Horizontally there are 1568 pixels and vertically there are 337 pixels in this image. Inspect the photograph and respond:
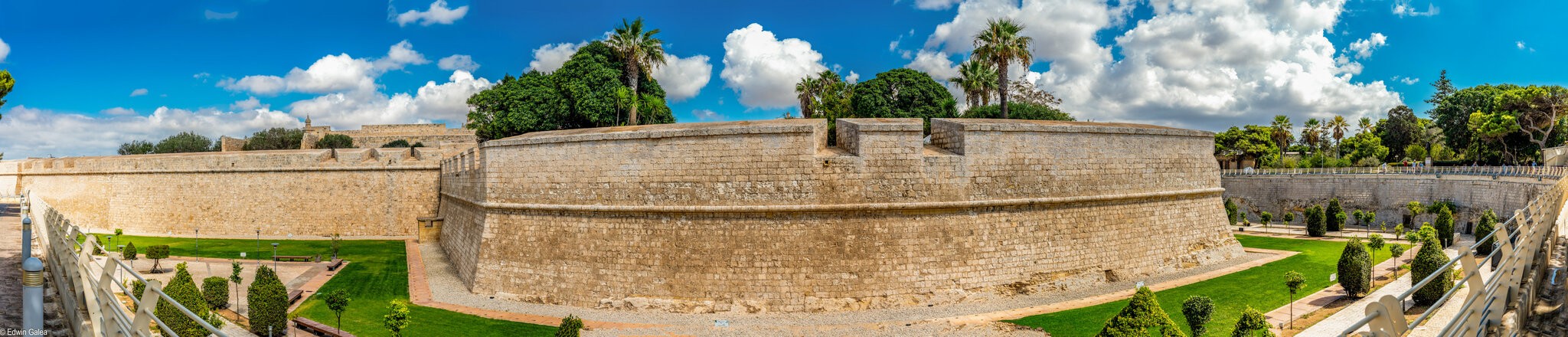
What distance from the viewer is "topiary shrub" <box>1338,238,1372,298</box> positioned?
42.7ft

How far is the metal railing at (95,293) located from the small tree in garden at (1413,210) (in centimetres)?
3220

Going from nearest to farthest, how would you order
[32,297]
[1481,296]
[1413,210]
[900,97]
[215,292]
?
[1481,296], [32,297], [215,292], [1413,210], [900,97]

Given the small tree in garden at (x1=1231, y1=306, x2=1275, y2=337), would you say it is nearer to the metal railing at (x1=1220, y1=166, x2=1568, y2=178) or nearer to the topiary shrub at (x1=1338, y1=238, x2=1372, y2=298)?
the topiary shrub at (x1=1338, y1=238, x2=1372, y2=298)

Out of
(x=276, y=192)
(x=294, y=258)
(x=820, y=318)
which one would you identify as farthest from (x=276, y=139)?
(x=820, y=318)

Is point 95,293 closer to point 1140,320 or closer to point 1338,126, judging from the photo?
point 1140,320

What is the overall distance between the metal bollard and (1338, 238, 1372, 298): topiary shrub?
16.4 m

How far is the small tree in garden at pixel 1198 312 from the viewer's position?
10305 mm

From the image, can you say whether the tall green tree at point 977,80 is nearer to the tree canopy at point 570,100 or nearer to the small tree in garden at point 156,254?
the tree canopy at point 570,100

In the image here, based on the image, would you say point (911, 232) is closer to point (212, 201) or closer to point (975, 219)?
point (975, 219)

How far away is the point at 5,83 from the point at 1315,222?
127ft

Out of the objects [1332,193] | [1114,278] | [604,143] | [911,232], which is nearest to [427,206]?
[604,143]

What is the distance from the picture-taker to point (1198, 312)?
10.3 meters

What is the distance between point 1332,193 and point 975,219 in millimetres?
25267

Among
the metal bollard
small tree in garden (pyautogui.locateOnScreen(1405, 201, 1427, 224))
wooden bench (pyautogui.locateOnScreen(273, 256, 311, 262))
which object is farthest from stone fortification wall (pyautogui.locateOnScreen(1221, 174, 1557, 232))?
wooden bench (pyautogui.locateOnScreen(273, 256, 311, 262))
